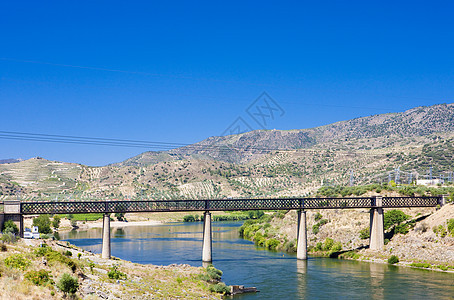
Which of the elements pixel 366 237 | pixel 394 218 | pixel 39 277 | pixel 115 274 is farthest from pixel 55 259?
pixel 394 218

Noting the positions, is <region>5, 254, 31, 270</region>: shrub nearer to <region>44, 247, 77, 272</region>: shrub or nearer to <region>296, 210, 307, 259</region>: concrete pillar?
<region>44, 247, 77, 272</region>: shrub

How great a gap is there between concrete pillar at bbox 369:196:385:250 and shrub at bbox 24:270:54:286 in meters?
53.6

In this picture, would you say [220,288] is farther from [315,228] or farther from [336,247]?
[315,228]

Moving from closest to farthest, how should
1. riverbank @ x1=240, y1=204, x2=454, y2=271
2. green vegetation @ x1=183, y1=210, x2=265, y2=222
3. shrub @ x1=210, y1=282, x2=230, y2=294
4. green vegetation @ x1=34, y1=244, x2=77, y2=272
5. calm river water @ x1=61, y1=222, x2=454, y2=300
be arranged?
green vegetation @ x1=34, y1=244, x2=77, y2=272 < shrub @ x1=210, y1=282, x2=230, y2=294 < calm river water @ x1=61, y1=222, x2=454, y2=300 < riverbank @ x1=240, y1=204, x2=454, y2=271 < green vegetation @ x1=183, y1=210, x2=265, y2=222

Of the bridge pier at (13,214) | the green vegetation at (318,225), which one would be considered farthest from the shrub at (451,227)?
the bridge pier at (13,214)

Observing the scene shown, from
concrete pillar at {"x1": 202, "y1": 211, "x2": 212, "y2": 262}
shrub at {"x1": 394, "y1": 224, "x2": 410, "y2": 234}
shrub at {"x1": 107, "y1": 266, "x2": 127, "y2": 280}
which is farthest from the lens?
shrub at {"x1": 394, "y1": 224, "x2": 410, "y2": 234}

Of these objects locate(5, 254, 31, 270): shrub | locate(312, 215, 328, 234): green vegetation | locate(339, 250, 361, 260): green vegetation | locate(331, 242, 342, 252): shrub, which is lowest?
locate(339, 250, 361, 260): green vegetation

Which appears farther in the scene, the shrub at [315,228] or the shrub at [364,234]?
the shrub at [315,228]

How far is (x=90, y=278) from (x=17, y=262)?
7.39 m

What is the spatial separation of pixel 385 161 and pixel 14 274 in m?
156

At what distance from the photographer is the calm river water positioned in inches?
1887

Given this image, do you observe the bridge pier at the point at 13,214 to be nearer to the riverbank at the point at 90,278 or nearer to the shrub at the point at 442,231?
the riverbank at the point at 90,278

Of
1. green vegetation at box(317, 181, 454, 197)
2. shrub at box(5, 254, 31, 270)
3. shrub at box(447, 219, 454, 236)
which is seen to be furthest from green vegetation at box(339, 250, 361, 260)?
shrub at box(5, 254, 31, 270)

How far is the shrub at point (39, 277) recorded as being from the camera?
29656 mm
